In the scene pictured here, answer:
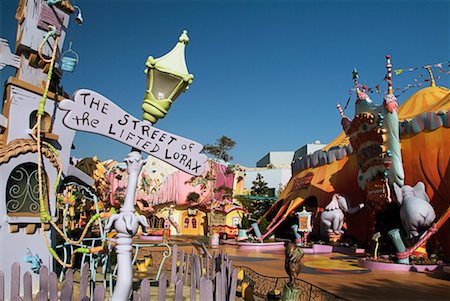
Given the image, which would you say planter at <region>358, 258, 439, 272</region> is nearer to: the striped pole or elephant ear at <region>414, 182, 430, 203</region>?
elephant ear at <region>414, 182, 430, 203</region>

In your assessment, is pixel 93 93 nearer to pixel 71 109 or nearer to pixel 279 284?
pixel 71 109

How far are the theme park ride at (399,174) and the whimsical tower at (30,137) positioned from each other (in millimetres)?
8629

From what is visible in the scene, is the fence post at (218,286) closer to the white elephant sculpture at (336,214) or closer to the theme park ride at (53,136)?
the theme park ride at (53,136)

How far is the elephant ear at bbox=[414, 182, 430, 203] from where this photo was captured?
11891 mm

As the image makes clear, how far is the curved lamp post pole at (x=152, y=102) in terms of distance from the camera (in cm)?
377

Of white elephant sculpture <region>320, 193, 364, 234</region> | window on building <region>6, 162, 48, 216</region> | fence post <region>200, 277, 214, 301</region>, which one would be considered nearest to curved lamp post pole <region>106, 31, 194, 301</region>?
fence post <region>200, 277, 214, 301</region>

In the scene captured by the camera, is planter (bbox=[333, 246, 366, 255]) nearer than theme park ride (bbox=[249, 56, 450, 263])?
No

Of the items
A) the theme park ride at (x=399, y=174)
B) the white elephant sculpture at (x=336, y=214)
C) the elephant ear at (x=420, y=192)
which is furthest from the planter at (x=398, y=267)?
the white elephant sculpture at (x=336, y=214)

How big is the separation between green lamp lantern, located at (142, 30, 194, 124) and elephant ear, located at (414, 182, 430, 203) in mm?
10271

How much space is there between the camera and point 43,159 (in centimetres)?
675

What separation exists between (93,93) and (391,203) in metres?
11.8

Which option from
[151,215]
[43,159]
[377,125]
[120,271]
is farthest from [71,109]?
[151,215]

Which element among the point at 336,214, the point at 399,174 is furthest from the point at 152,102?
the point at 336,214

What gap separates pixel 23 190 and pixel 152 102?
3.91 meters
